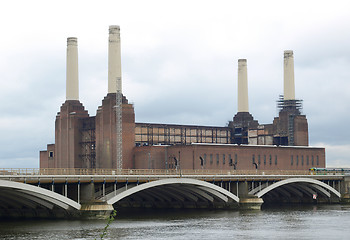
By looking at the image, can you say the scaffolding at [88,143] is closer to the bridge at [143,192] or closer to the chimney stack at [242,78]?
the bridge at [143,192]

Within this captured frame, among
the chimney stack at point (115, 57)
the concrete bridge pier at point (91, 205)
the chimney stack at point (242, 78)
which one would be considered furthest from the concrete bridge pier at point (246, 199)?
the chimney stack at point (242, 78)

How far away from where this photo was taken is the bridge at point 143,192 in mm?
80000

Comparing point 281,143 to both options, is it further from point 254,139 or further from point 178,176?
point 178,176

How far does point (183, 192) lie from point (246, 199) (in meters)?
9.64

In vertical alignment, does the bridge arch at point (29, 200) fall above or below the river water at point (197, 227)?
above

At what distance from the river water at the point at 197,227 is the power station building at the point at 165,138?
111 ft

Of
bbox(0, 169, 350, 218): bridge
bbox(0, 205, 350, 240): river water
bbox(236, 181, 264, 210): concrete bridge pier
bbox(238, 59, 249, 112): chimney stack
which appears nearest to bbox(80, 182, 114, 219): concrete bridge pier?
bbox(0, 169, 350, 218): bridge

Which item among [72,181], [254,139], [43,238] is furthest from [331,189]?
[43,238]

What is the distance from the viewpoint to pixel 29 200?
276 feet

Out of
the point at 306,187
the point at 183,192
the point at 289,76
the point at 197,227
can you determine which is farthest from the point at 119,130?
the point at 197,227

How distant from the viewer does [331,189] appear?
123562mm

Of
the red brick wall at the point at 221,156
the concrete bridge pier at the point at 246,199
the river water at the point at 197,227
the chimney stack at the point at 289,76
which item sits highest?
the chimney stack at the point at 289,76

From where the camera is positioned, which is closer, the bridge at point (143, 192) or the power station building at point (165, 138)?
the bridge at point (143, 192)

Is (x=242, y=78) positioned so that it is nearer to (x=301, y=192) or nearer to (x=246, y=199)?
(x=301, y=192)
